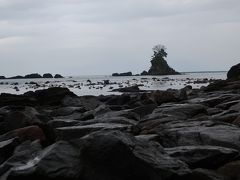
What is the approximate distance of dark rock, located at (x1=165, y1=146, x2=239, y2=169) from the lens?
23.6 ft

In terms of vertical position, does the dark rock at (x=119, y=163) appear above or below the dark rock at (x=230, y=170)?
above

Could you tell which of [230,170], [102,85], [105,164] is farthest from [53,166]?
[102,85]

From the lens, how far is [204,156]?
7.20 meters

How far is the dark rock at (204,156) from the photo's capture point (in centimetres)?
719

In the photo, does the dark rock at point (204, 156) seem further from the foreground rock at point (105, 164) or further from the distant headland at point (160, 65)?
the distant headland at point (160, 65)

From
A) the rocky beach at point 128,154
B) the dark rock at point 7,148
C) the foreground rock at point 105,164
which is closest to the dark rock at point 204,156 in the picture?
the rocky beach at point 128,154

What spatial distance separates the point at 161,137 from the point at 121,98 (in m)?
13.4

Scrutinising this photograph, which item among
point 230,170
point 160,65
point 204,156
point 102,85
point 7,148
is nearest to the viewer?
point 230,170

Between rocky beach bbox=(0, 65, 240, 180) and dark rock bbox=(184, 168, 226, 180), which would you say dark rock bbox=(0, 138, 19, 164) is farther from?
dark rock bbox=(184, 168, 226, 180)

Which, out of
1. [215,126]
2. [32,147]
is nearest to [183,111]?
[215,126]

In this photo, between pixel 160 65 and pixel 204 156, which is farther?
pixel 160 65

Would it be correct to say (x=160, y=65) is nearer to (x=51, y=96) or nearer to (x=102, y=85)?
(x=102, y=85)

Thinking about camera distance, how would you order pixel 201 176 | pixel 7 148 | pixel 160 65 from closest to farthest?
pixel 201 176 → pixel 7 148 → pixel 160 65

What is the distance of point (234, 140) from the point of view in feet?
26.7
